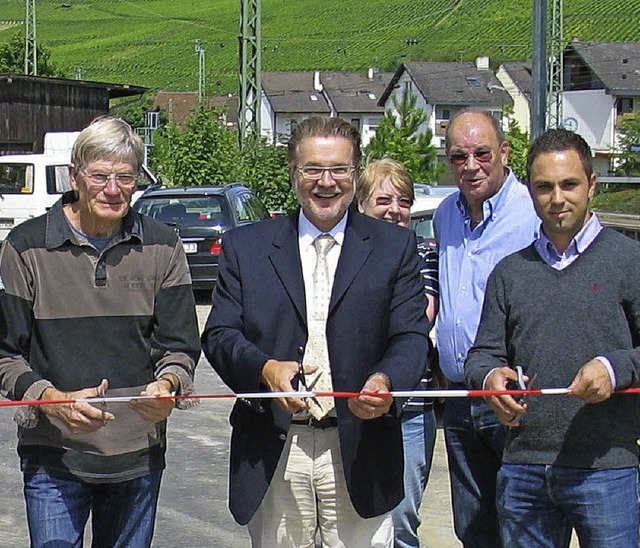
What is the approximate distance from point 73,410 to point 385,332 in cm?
111

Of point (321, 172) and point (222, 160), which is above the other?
point (321, 172)

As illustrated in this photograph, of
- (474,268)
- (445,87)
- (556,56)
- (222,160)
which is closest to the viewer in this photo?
(474,268)

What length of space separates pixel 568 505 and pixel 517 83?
11177 centimetres

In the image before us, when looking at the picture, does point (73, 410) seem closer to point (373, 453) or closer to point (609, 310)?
point (373, 453)

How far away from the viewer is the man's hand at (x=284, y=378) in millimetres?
4121

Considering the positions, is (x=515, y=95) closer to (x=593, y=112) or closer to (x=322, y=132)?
(x=593, y=112)

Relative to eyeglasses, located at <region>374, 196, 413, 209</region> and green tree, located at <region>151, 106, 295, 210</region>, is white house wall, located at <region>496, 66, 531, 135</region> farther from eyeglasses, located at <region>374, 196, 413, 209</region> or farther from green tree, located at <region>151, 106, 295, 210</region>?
eyeglasses, located at <region>374, 196, 413, 209</region>

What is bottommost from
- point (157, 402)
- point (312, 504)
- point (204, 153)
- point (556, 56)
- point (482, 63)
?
point (312, 504)

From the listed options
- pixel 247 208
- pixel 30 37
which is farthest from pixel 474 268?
pixel 30 37

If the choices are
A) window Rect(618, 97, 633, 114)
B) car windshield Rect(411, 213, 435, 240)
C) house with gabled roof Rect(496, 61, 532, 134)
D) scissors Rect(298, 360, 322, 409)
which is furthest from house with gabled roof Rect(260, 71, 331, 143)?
scissors Rect(298, 360, 322, 409)

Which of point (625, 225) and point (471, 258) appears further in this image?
point (625, 225)

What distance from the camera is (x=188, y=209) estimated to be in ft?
64.0

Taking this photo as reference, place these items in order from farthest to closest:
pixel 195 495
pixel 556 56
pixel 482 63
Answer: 1. pixel 482 63
2. pixel 556 56
3. pixel 195 495

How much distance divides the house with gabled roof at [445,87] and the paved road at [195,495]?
99.8 metres
